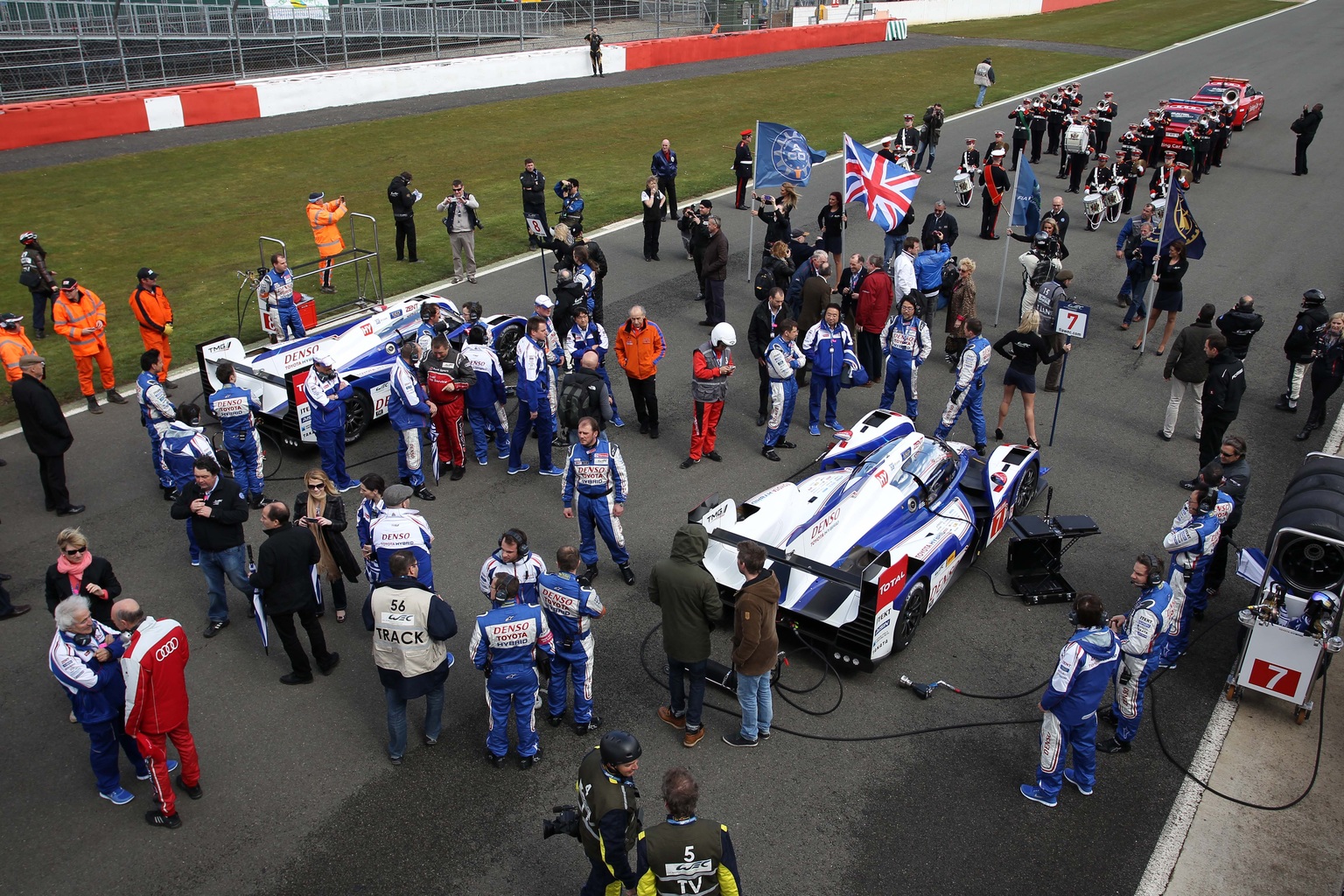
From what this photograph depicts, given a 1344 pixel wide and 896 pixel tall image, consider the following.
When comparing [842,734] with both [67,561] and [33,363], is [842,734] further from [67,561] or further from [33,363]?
[33,363]

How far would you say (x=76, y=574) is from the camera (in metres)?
7.94

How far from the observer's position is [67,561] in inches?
313

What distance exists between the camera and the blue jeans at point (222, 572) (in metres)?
8.96

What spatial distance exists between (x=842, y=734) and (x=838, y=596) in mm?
1276

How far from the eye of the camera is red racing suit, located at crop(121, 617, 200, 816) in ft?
22.0

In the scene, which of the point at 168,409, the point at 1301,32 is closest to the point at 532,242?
the point at 168,409

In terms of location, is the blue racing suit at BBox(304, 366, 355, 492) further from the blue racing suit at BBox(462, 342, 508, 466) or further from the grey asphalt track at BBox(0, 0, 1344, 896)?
the blue racing suit at BBox(462, 342, 508, 466)

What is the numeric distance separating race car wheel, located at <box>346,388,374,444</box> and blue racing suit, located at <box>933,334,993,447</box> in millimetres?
7490

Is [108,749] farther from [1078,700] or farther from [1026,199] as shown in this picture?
[1026,199]

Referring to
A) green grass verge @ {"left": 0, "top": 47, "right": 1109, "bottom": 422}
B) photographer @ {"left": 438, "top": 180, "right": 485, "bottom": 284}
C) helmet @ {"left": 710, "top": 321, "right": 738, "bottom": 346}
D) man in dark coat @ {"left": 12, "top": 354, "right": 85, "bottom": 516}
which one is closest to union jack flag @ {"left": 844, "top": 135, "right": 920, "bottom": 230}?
helmet @ {"left": 710, "top": 321, "right": 738, "bottom": 346}

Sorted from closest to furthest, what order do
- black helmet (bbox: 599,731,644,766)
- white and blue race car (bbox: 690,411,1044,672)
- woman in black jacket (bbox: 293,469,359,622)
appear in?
black helmet (bbox: 599,731,644,766)
white and blue race car (bbox: 690,411,1044,672)
woman in black jacket (bbox: 293,469,359,622)

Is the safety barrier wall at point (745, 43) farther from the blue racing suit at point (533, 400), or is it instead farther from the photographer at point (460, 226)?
the blue racing suit at point (533, 400)

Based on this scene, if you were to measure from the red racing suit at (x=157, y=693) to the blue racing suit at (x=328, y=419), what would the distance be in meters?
4.48

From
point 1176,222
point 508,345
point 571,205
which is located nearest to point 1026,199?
point 1176,222
